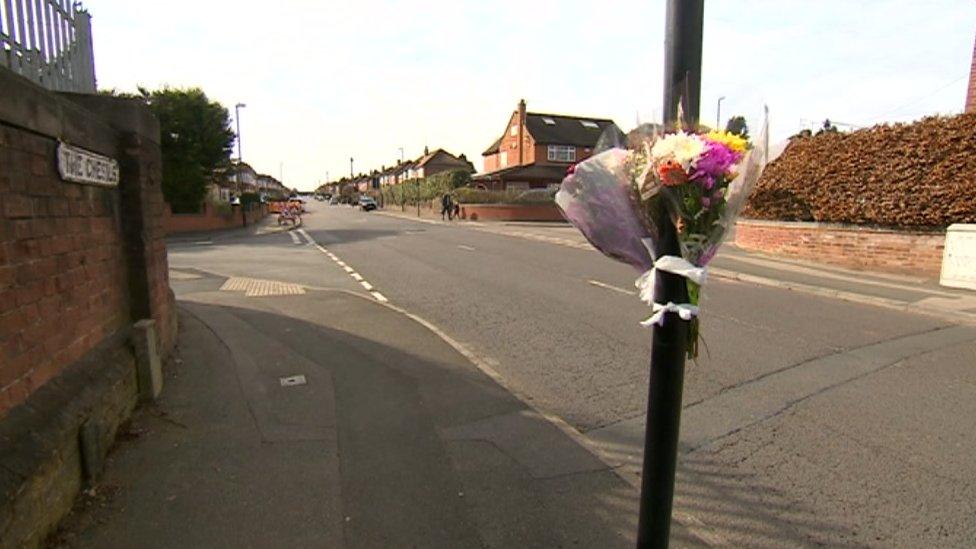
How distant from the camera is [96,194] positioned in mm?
4027

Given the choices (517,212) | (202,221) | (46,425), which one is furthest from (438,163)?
(46,425)

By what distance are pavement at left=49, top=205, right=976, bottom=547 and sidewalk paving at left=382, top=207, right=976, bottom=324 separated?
0.47 m

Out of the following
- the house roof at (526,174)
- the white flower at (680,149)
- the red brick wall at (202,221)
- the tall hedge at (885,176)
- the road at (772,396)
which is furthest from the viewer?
the house roof at (526,174)

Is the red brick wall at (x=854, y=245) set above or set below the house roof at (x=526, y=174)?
below

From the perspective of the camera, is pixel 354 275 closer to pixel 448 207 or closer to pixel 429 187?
pixel 448 207

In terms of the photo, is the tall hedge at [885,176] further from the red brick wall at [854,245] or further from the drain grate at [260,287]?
the drain grate at [260,287]

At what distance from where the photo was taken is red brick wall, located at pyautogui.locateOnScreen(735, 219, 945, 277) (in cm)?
1214

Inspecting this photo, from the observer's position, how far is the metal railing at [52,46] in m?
3.39

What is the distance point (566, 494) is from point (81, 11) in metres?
5.34

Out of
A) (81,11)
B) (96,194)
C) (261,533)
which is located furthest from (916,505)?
(81,11)

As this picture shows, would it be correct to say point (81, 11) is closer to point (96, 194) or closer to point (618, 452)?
point (96, 194)

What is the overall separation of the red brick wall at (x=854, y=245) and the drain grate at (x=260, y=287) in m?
10.1

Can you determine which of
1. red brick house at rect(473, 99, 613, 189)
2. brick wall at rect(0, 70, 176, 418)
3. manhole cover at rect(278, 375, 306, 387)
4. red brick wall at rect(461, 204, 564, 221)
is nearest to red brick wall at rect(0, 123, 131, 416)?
brick wall at rect(0, 70, 176, 418)

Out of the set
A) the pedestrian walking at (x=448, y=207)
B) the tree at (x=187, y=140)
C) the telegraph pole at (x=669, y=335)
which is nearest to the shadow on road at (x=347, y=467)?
the telegraph pole at (x=669, y=335)
